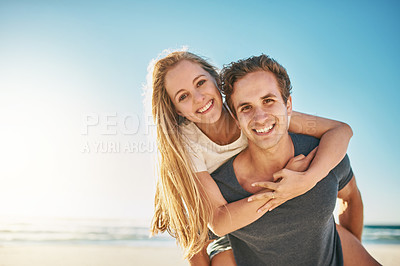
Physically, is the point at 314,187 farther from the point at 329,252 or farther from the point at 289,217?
the point at 329,252

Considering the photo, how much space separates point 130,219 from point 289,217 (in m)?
10.6

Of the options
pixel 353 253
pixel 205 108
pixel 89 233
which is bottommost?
pixel 89 233

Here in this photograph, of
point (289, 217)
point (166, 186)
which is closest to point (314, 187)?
point (289, 217)

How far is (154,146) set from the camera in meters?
3.33

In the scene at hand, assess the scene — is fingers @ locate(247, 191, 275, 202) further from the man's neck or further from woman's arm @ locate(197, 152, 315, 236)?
the man's neck

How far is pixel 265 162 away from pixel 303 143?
Answer: 403mm

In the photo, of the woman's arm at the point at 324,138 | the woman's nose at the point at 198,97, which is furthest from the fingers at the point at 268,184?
the woman's nose at the point at 198,97

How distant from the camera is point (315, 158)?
2562 millimetres

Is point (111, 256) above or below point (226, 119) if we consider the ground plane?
below

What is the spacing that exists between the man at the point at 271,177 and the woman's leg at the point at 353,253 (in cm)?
15

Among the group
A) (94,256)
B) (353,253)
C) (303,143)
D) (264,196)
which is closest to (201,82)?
(303,143)

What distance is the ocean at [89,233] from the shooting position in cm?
891

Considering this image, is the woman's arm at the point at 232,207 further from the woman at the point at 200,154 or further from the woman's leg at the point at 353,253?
the woman's leg at the point at 353,253

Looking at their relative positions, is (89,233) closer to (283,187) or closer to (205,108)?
(205,108)
